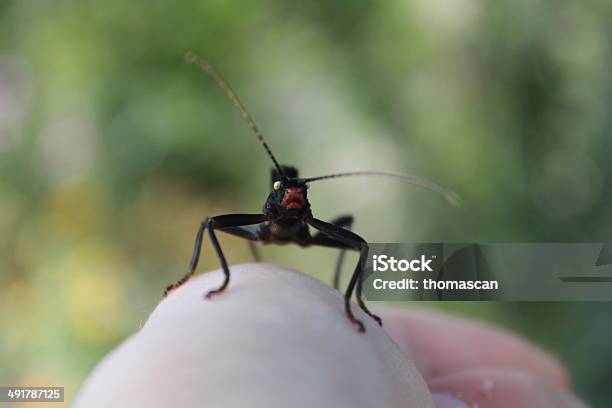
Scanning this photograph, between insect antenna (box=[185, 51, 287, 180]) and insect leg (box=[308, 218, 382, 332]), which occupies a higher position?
insect antenna (box=[185, 51, 287, 180])

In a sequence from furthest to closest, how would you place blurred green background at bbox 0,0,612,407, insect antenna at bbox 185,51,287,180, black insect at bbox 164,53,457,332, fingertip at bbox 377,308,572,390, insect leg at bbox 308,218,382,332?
blurred green background at bbox 0,0,612,407 < fingertip at bbox 377,308,572,390 < insect antenna at bbox 185,51,287,180 < black insect at bbox 164,53,457,332 < insect leg at bbox 308,218,382,332

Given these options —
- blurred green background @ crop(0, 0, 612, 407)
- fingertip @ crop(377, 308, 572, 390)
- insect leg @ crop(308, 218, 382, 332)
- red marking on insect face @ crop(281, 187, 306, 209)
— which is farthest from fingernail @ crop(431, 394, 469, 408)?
blurred green background @ crop(0, 0, 612, 407)

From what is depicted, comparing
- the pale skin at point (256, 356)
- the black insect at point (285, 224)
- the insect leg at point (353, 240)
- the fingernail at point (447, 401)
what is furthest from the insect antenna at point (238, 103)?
the fingernail at point (447, 401)

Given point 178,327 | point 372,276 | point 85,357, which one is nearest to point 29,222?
point 85,357

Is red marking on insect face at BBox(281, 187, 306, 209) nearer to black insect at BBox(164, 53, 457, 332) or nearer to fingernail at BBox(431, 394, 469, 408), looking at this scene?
black insect at BBox(164, 53, 457, 332)

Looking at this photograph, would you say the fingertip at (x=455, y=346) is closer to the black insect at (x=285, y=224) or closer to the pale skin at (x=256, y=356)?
the black insect at (x=285, y=224)
